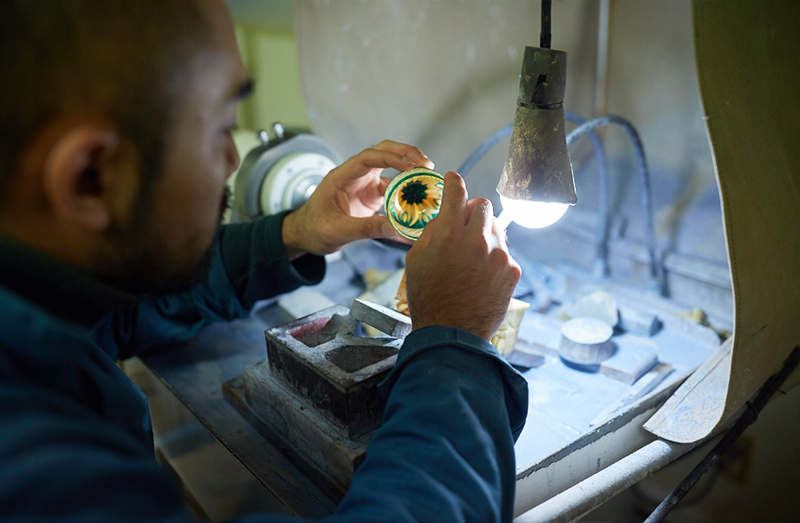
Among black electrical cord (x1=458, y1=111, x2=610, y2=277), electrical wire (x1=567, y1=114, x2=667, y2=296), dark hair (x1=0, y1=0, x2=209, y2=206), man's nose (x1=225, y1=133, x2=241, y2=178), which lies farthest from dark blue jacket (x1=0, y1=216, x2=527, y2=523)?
black electrical cord (x1=458, y1=111, x2=610, y2=277)

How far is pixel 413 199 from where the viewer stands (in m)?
0.94

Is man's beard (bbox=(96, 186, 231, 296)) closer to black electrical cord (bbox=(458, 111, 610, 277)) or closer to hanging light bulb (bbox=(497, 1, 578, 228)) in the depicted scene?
hanging light bulb (bbox=(497, 1, 578, 228))

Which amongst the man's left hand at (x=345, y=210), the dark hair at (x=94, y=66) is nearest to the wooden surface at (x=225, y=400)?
the man's left hand at (x=345, y=210)

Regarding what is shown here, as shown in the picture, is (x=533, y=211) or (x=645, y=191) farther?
(x=645, y=191)

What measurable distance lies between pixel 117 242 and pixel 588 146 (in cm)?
158

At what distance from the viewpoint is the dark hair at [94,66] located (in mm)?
529

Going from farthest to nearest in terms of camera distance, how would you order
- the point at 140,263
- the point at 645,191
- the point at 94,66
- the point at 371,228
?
the point at 645,191 → the point at 371,228 → the point at 140,263 → the point at 94,66

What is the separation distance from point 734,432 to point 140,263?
1042mm

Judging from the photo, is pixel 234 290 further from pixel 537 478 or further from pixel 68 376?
pixel 537 478

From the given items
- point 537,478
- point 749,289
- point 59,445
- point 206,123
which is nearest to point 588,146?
point 749,289

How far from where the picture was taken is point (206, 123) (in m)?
→ 0.67

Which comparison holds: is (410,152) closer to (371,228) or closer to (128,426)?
(371,228)

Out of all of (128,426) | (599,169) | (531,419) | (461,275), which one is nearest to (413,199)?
(461,275)

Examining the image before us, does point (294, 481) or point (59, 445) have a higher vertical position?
point (59, 445)
